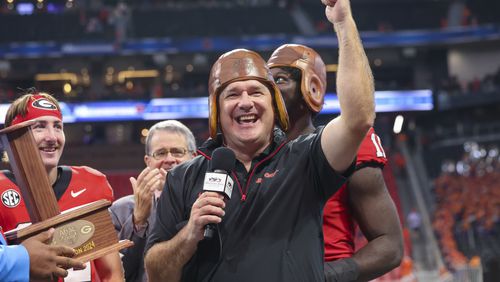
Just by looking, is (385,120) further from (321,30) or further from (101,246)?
(101,246)

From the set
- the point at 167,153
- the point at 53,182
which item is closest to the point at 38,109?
the point at 53,182

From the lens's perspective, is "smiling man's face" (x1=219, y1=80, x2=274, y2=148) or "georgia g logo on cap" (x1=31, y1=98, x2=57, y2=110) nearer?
"smiling man's face" (x1=219, y1=80, x2=274, y2=148)

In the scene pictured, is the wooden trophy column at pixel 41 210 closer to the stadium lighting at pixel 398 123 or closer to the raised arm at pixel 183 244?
the raised arm at pixel 183 244

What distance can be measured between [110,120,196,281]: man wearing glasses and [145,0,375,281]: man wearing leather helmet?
800 mm

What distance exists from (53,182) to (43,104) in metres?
0.33

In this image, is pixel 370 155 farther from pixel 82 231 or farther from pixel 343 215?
pixel 82 231

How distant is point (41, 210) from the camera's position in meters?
2.23

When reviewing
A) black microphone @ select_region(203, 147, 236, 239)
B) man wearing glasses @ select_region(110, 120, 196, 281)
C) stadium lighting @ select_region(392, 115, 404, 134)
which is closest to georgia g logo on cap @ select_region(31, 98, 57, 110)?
man wearing glasses @ select_region(110, 120, 196, 281)

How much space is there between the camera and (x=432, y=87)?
24422mm

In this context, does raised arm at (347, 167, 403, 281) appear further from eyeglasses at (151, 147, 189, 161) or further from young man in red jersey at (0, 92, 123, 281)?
eyeglasses at (151, 147, 189, 161)

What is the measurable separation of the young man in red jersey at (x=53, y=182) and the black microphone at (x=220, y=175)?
1045 millimetres

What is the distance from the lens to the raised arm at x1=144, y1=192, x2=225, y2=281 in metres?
1.94

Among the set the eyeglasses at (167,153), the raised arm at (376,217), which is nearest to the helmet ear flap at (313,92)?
the raised arm at (376,217)

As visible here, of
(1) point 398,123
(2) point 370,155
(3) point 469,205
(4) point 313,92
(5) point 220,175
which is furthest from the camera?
(1) point 398,123
